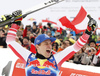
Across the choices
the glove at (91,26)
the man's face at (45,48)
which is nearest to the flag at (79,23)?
the glove at (91,26)

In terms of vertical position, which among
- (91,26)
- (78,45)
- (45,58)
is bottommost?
(45,58)

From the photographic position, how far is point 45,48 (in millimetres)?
3385

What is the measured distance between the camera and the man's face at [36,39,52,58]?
3395mm

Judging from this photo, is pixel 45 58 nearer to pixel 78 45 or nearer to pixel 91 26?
pixel 78 45

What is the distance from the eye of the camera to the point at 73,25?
139 inches

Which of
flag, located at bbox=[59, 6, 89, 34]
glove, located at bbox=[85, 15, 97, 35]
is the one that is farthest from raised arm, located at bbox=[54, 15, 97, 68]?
flag, located at bbox=[59, 6, 89, 34]

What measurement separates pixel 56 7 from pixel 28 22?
74.9 inches

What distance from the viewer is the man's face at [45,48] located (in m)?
3.39

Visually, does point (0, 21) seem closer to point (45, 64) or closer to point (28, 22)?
point (45, 64)

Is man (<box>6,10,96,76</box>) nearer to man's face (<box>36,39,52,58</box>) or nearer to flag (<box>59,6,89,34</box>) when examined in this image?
man's face (<box>36,39,52,58</box>)

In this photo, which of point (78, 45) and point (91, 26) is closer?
point (91, 26)

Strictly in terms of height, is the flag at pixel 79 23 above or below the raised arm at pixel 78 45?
above

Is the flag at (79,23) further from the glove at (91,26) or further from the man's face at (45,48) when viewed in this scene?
the man's face at (45,48)

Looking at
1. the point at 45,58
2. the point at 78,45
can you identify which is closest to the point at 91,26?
the point at 78,45
